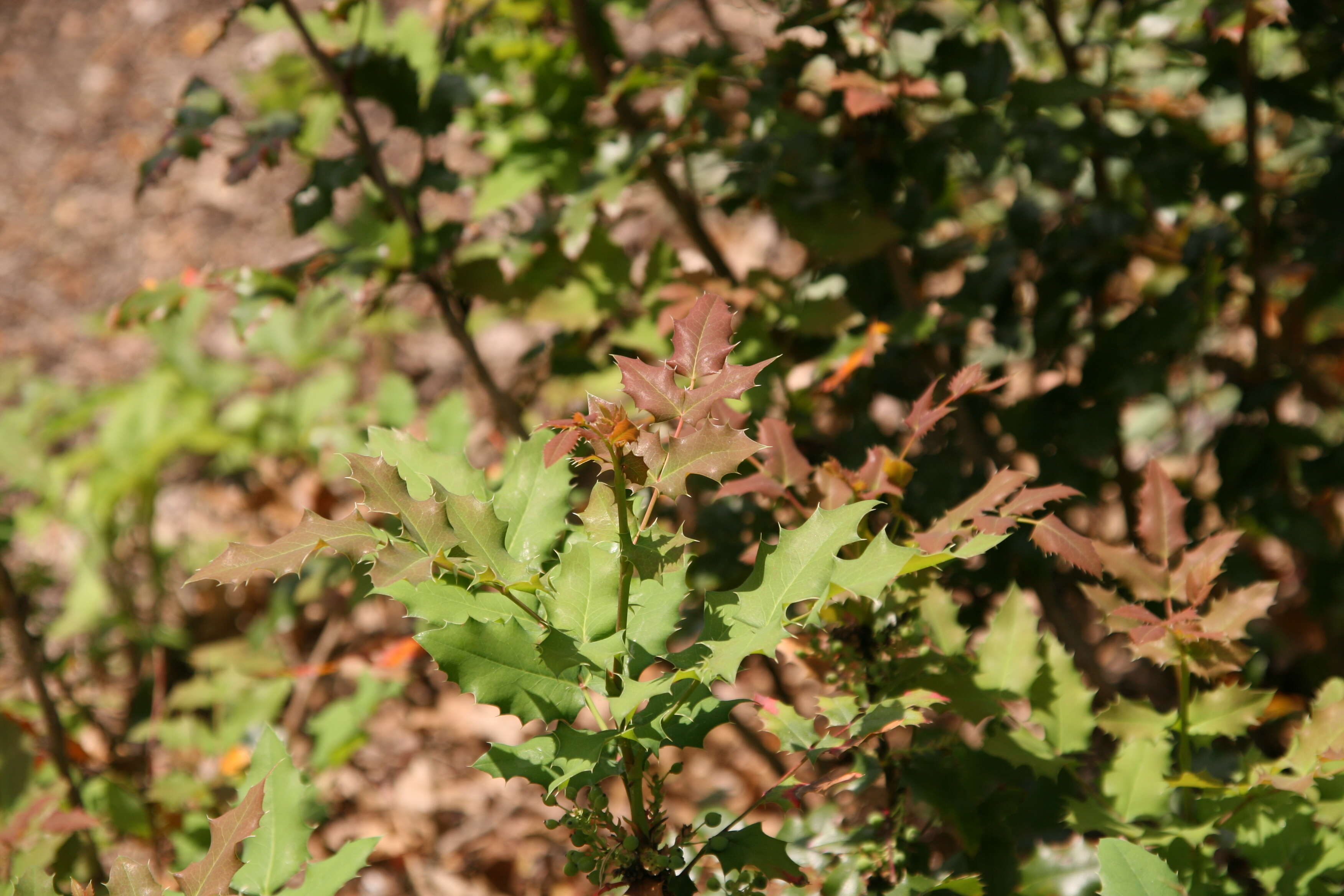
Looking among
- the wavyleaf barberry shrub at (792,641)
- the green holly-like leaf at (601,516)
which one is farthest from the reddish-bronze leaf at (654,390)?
the green holly-like leaf at (601,516)

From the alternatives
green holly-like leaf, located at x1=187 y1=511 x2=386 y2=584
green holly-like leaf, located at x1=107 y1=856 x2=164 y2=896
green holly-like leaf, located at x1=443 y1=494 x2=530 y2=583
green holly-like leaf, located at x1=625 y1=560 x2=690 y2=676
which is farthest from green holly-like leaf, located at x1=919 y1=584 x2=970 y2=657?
green holly-like leaf, located at x1=107 y1=856 x2=164 y2=896

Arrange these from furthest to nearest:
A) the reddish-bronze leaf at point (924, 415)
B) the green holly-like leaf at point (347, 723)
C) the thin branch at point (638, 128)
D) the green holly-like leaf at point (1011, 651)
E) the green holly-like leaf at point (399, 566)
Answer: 1. the green holly-like leaf at point (347, 723)
2. the thin branch at point (638, 128)
3. the green holly-like leaf at point (1011, 651)
4. the reddish-bronze leaf at point (924, 415)
5. the green holly-like leaf at point (399, 566)

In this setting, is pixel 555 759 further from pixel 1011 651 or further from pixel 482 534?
pixel 1011 651

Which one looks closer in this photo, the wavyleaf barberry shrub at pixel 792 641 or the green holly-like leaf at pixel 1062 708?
the wavyleaf barberry shrub at pixel 792 641

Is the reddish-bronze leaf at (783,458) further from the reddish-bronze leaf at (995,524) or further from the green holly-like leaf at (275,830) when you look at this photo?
the green holly-like leaf at (275,830)

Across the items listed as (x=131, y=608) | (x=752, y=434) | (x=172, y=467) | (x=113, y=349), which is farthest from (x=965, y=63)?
(x=113, y=349)
